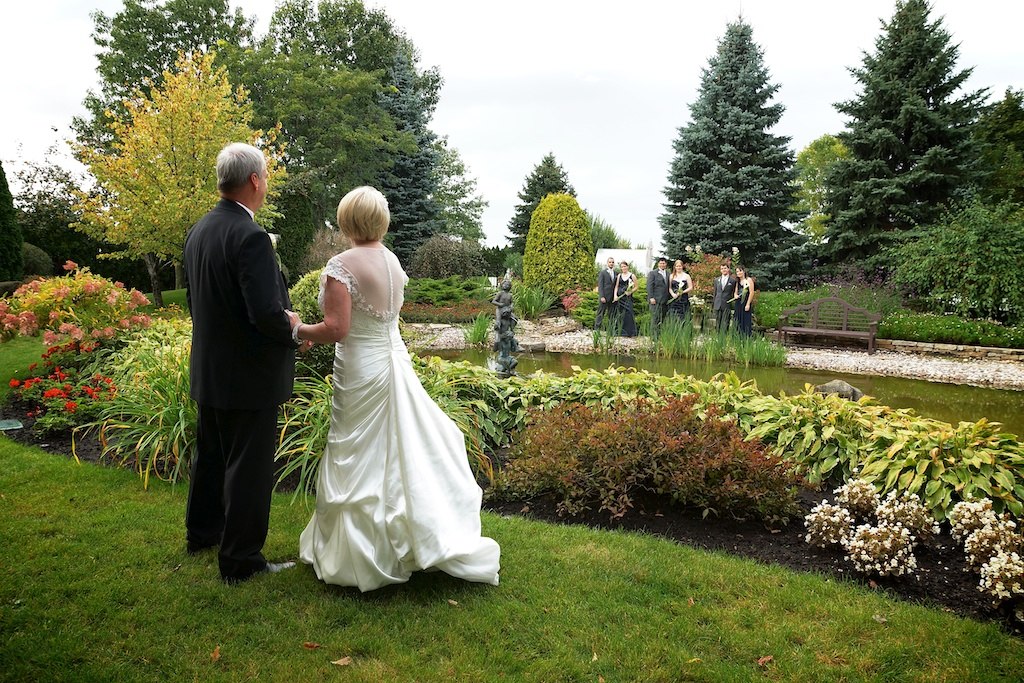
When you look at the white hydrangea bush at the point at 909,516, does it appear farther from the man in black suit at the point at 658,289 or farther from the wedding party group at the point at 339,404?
the man in black suit at the point at 658,289

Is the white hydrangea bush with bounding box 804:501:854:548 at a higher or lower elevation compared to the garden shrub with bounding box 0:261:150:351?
lower

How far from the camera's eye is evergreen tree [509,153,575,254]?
Result: 2984 cm

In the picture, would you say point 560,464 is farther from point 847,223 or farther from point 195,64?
point 847,223

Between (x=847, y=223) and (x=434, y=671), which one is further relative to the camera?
(x=847, y=223)

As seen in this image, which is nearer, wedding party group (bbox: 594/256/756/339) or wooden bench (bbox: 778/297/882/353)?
wooden bench (bbox: 778/297/882/353)

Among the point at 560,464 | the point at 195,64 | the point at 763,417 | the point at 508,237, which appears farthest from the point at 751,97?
the point at 560,464

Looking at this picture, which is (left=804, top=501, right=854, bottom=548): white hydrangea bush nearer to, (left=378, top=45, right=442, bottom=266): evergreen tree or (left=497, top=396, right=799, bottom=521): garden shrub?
(left=497, top=396, right=799, bottom=521): garden shrub

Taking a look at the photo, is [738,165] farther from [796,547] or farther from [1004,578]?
[1004,578]

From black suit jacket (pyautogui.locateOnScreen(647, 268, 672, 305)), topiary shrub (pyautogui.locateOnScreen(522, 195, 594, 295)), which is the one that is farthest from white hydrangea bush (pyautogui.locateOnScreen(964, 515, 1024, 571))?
topiary shrub (pyautogui.locateOnScreen(522, 195, 594, 295))

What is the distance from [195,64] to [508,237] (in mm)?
16257

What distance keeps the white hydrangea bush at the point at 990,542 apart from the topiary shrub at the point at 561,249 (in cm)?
1614

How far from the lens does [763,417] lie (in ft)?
16.1

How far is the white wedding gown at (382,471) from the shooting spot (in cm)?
289

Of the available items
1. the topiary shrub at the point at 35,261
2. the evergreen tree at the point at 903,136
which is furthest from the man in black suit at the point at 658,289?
the topiary shrub at the point at 35,261
